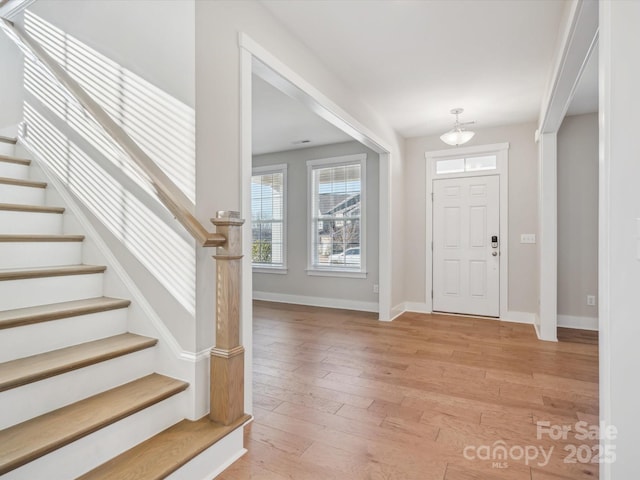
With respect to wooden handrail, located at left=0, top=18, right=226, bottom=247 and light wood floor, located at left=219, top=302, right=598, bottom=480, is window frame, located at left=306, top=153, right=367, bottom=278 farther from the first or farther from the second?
wooden handrail, located at left=0, top=18, right=226, bottom=247

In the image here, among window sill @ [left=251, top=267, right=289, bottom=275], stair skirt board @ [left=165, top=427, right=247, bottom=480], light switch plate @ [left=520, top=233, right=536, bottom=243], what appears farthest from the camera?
window sill @ [left=251, top=267, right=289, bottom=275]

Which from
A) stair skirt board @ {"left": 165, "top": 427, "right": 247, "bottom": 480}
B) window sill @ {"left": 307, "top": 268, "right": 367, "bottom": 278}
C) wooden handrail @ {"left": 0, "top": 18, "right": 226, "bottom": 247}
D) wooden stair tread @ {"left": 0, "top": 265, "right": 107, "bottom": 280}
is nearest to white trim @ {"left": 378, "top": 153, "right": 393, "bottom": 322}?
window sill @ {"left": 307, "top": 268, "right": 367, "bottom": 278}

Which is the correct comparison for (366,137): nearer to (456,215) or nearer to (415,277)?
(456,215)

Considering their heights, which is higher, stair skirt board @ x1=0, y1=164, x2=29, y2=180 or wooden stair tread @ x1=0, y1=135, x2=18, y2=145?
wooden stair tread @ x1=0, y1=135, x2=18, y2=145

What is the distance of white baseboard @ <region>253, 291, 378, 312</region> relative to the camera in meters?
5.45

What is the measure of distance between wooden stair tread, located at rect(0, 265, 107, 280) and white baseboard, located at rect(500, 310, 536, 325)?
4.74 meters

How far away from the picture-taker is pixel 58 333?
5.80 feet

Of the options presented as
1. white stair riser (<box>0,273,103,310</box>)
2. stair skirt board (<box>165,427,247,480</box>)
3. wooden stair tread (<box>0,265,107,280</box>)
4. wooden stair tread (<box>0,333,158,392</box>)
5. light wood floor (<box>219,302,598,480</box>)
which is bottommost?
light wood floor (<box>219,302,598,480</box>)

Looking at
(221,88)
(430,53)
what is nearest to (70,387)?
(221,88)

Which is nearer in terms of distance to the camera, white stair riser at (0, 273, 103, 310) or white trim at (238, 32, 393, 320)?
white stair riser at (0, 273, 103, 310)

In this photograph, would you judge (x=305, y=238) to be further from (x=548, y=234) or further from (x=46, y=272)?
(x=46, y=272)

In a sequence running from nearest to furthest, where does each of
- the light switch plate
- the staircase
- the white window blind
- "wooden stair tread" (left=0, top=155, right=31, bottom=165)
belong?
the staircase
"wooden stair tread" (left=0, top=155, right=31, bottom=165)
the light switch plate
the white window blind

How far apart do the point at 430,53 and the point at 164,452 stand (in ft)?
10.8

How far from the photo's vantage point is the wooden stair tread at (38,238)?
6.63 ft
